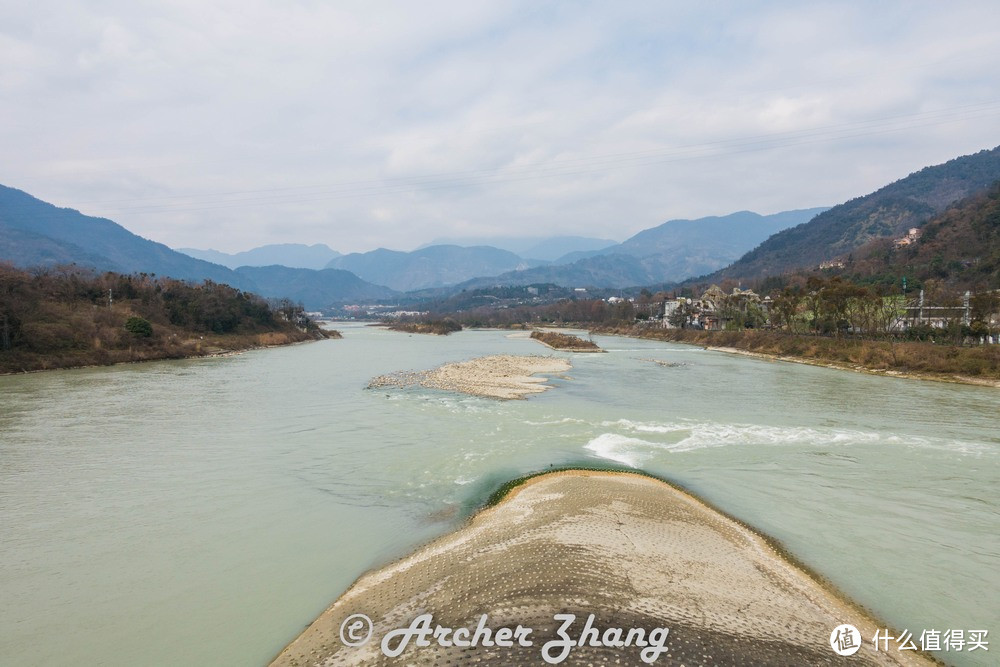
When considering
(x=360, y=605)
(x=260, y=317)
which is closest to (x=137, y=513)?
(x=360, y=605)

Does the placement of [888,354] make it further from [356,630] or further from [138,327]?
[138,327]

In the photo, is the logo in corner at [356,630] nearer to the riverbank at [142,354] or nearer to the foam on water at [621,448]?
the foam on water at [621,448]

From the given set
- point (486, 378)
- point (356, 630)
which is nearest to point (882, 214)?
point (486, 378)

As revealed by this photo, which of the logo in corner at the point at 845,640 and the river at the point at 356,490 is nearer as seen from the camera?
the logo in corner at the point at 845,640

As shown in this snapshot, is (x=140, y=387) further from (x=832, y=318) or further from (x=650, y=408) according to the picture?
(x=832, y=318)

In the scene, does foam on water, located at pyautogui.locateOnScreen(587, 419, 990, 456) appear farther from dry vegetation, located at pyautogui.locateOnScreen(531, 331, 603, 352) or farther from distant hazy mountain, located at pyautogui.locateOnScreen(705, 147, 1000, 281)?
distant hazy mountain, located at pyautogui.locateOnScreen(705, 147, 1000, 281)

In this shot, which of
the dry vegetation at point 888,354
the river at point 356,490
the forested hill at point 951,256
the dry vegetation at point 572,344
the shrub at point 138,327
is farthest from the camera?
the dry vegetation at point 572,344

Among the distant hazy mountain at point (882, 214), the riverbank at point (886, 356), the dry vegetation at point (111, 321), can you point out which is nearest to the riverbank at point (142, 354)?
the dry vegetation at point (111, 321)
